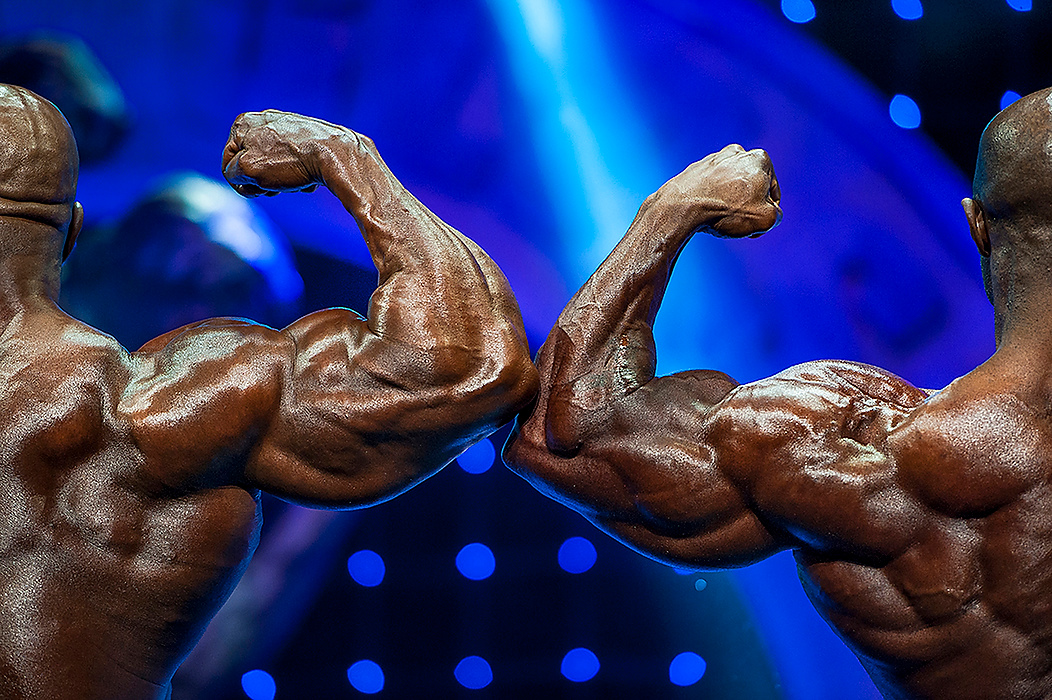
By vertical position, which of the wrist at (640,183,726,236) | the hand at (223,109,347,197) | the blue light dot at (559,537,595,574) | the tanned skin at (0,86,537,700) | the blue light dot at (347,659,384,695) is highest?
the wrist at (640,183,726,236)

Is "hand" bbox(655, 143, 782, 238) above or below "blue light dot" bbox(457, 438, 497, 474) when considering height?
above

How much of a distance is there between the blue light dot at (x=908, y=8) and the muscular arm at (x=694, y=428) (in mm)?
1663

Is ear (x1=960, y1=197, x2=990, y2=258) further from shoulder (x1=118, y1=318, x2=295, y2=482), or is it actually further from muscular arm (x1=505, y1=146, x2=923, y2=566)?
shoulder (x1=118, y1=318, x2=295, y2=482)

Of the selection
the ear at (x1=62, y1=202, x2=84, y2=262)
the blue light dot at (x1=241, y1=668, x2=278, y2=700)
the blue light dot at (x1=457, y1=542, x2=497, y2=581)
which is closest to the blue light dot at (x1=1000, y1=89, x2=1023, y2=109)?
the blue light dot at (x1=457, y1=542, x2=497, y2=581)

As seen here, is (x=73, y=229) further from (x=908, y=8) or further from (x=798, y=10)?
(x=908, y=8)

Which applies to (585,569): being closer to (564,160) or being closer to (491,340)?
(564,160)

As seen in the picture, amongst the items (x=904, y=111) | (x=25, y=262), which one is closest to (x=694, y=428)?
(x=25, y=262)

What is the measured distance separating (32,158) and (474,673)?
7.06 ft

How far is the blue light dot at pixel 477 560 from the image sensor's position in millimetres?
3184

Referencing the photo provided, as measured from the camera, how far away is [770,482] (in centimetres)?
156

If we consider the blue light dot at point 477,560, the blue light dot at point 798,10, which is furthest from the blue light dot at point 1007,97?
the blue light dot at point 477,560

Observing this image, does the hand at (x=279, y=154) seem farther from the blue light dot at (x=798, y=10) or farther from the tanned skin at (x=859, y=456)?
the blue light dot at (x=798, y=10)

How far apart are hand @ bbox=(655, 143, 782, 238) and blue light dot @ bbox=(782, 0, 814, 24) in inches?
62.6

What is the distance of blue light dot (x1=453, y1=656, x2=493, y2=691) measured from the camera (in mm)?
3201
